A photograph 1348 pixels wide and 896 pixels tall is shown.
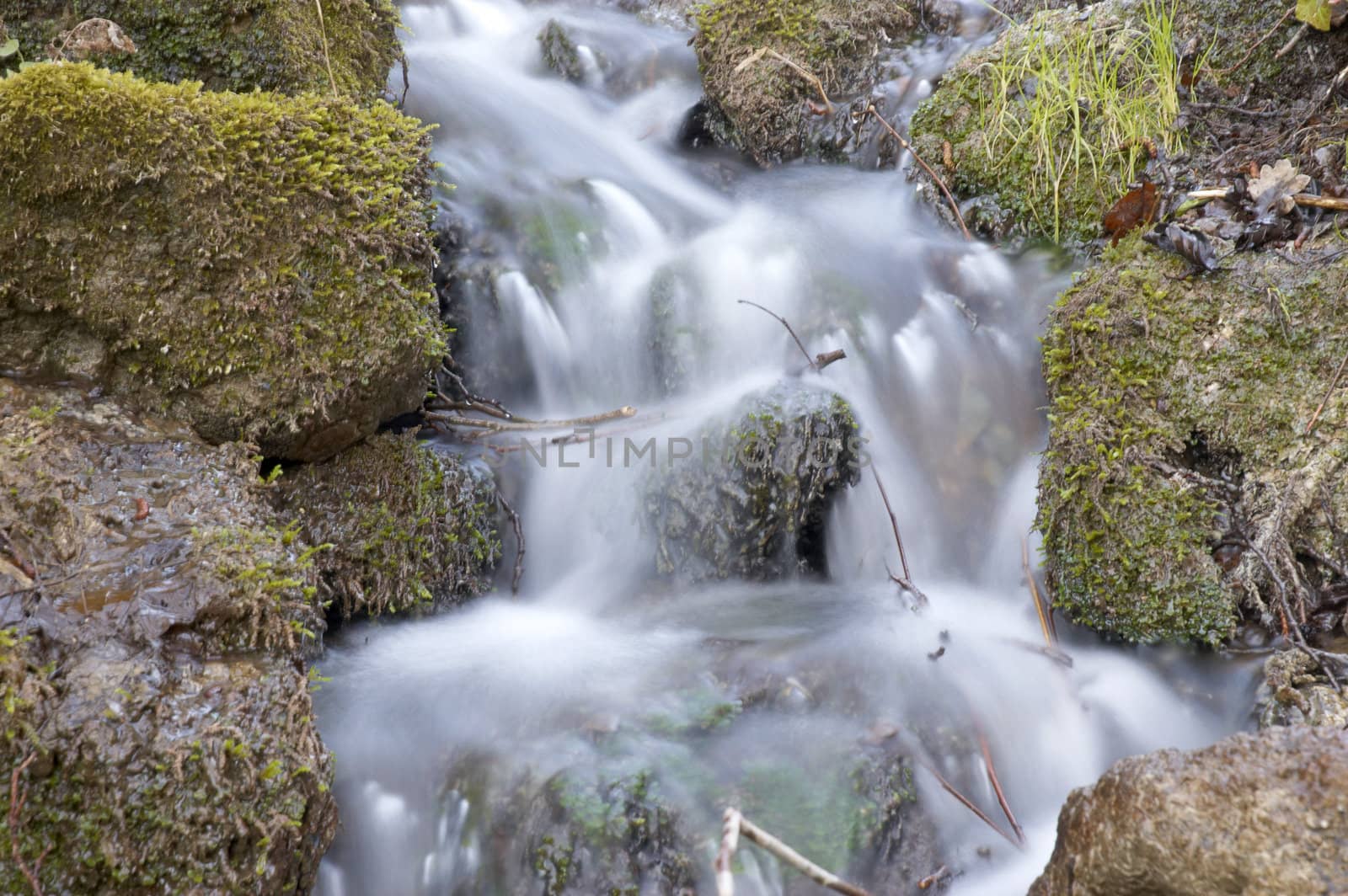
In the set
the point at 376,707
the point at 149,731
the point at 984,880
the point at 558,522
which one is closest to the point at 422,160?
the point at 558,522

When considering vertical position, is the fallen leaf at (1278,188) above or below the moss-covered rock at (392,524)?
above

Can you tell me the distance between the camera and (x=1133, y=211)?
3.84 meters

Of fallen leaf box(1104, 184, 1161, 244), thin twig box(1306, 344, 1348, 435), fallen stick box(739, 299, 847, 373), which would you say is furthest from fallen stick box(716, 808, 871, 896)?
fallen leaf box(1104, 184, 1161, 244)

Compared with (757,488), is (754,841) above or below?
below

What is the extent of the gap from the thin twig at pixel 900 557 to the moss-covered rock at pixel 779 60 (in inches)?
107

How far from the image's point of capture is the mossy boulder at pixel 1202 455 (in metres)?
2.94

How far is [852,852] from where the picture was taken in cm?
240

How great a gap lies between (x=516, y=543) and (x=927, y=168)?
10.1 feet

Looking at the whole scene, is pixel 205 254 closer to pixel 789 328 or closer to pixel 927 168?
pixel 789 328

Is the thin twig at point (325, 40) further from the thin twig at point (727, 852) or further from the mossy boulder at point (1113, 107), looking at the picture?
the thin twig at point (727, 852)

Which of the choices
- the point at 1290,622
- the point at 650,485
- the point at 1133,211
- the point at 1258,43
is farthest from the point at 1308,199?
the point at 650,485

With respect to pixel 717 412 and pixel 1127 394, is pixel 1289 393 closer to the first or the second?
pixel 1127 394

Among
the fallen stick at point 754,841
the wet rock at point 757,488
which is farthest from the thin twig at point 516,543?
the fallen stick at point 754,841

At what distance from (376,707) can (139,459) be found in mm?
1062
